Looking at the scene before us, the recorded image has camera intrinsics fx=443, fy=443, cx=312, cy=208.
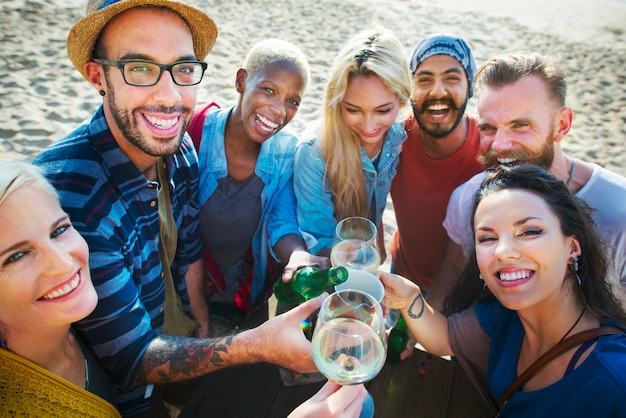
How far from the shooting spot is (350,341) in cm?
154

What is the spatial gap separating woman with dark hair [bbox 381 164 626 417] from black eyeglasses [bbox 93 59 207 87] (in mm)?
1516

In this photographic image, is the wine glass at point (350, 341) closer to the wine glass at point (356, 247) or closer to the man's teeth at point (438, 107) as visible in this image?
the wine glass at point (356, 247)

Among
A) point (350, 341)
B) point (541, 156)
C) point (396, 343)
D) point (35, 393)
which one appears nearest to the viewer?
point (350, 341)

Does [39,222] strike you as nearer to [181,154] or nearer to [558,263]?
[181,154]

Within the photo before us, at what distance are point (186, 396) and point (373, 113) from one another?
2.34m

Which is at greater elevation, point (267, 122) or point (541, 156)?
point (541, 156)

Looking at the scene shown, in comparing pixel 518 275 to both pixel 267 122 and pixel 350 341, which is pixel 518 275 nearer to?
pixel 350 341

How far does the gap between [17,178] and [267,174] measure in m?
1.65

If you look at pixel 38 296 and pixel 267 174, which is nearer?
pixel 38 296

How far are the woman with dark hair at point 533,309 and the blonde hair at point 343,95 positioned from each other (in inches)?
37.1

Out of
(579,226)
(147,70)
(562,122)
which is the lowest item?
(579,226)

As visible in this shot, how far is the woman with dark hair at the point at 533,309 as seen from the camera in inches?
72.8

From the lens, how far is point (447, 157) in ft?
10.7

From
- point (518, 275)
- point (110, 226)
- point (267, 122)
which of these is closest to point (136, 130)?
point (110, 226)
